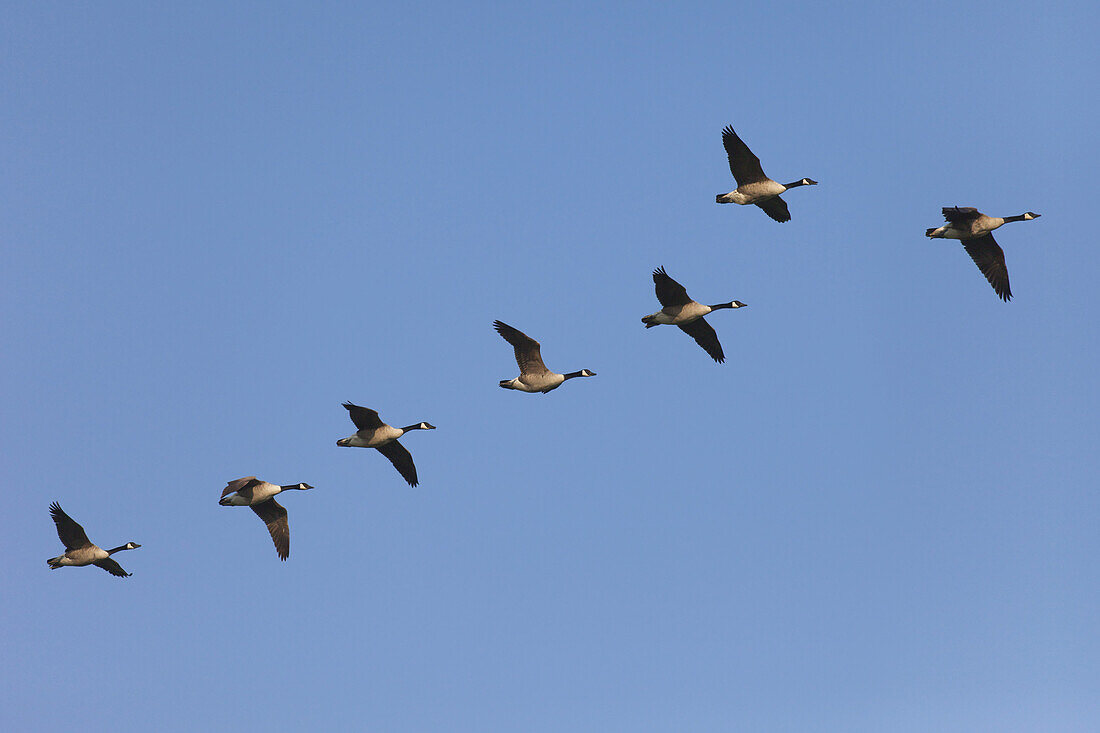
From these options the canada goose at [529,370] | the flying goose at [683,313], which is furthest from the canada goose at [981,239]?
the canada goose at [529,370]

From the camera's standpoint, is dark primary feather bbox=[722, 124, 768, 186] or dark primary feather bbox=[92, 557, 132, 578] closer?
dark primary feather bbox=[722, 124, 768, 186]

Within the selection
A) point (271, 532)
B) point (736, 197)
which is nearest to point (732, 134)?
point (736, 197)

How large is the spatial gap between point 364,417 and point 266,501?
395 cm

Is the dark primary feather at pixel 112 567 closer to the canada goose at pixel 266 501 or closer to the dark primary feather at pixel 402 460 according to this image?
the canada goose at pixel 266 501

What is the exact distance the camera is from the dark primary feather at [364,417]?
33375 mm

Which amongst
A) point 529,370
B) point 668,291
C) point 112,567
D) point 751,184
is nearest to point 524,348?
point 529,370

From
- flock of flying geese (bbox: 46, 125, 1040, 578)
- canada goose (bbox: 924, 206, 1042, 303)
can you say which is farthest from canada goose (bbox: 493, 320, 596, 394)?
canada goose (bbox: 924, 206, 1042, 303)

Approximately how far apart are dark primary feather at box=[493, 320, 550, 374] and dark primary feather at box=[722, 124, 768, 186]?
20.1 feet

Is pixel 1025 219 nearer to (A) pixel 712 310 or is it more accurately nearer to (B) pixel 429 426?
(A) pixel 712 310

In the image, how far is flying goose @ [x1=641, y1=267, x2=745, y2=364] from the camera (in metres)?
33.8

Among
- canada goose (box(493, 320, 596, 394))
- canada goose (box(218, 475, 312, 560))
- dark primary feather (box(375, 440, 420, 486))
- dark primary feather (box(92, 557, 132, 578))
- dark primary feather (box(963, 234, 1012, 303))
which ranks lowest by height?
dark primary feather (box(92, 557, 132, 578))

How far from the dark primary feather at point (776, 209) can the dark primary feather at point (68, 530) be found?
18.9m

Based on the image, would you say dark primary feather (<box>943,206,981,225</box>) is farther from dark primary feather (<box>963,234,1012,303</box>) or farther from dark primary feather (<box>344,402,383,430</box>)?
dark primary feather (<box>344,402,383,430</box>)

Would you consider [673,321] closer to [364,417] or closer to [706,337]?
[706,337]
